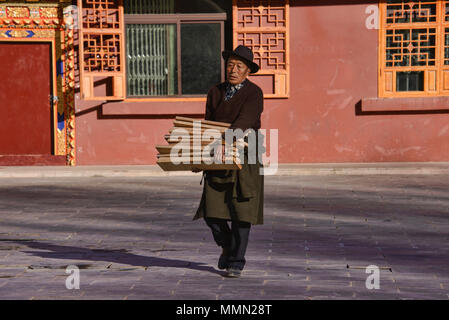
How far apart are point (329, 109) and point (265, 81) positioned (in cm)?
137

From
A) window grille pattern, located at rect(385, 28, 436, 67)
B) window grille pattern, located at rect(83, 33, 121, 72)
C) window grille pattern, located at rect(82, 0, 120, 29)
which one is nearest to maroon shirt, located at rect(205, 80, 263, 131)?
window grille pattern, located at rect(83, 33, 121, 72)

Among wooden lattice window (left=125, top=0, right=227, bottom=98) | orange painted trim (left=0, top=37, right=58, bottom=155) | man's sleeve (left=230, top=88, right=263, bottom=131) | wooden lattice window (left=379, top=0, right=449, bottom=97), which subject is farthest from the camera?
wooden lattice window (left=125, top=0, right=227, bottom=98)

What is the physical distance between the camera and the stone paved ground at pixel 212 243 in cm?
658

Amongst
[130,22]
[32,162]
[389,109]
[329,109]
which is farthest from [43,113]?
[389,109]

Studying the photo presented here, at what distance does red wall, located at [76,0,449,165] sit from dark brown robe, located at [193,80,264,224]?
10122 millimetres

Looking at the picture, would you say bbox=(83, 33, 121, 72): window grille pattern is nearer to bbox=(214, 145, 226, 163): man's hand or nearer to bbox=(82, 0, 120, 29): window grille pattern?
bbox=(82, 0, 120, 29): window grille pattern

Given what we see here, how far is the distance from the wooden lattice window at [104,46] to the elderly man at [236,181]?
Answer: 1000 centimetres

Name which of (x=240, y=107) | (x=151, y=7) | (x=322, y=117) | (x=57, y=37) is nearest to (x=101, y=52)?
(x=57, y=37)

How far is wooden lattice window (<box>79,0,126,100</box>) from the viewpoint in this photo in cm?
1684
